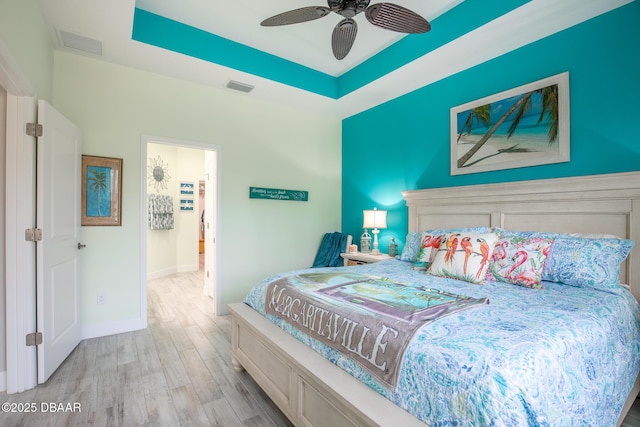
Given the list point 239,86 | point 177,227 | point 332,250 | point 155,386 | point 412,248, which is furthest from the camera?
Answer: point 177,227

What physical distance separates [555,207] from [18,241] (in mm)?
4000

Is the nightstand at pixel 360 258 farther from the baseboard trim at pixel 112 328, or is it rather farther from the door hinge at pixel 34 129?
the door hinge at pixel 34 129

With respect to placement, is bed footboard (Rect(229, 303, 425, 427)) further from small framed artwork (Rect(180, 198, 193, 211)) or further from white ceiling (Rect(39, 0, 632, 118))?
small framed artwork (Rect(180, 198, 193, 211))

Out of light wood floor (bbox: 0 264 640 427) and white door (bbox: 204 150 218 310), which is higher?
white door (bbox: 204 150 218 310)

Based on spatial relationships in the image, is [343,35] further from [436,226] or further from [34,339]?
[34,339]

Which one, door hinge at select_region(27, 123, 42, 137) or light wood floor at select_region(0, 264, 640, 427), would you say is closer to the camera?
light wood floor at select_region(0, 264, 640, 427)

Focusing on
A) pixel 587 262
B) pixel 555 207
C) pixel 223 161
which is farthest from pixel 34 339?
pixel 555 207

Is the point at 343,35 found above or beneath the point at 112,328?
above

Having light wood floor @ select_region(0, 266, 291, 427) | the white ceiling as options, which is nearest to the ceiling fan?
the white ceiling

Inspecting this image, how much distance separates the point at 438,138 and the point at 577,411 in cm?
290

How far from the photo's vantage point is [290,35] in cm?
326

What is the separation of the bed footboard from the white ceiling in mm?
2598

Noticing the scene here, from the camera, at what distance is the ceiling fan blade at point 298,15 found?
2.17 metres

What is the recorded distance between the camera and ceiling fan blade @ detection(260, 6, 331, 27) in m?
2.17
